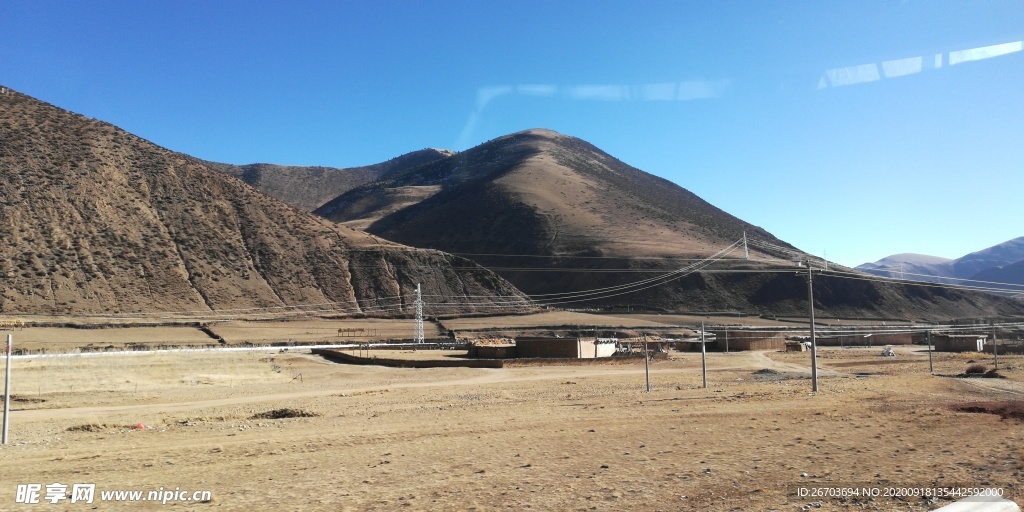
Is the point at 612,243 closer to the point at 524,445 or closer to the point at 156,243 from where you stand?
the point at 156,243

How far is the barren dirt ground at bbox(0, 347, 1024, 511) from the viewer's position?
902 centimetres

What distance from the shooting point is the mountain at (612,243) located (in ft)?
364

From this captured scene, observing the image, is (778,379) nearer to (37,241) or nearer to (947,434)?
(947,434)

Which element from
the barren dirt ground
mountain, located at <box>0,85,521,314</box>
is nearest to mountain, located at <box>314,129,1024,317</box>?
mountain, located at <box>0,85,521,314</box>

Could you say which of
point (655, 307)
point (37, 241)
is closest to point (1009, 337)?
point (655, 307)

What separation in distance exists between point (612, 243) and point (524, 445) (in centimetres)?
12034

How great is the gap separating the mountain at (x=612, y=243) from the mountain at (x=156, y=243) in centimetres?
3159

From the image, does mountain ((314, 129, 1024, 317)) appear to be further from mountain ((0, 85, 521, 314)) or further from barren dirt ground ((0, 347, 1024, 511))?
barren dirt ground ((0, 347, 1024, 511))

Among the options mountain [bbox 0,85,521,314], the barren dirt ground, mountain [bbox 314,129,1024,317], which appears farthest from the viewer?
mountain [bbox 314,129,1024,317]

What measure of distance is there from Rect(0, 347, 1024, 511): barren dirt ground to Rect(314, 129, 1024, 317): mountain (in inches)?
2794

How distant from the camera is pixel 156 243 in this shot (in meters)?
69.4

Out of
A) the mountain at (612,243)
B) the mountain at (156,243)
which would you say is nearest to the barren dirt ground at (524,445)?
the mountain at (156,243)

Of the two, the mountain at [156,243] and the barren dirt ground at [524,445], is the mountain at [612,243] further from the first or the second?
the barren dirt ground at [524,445]

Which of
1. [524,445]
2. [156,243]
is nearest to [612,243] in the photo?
[156,243]
